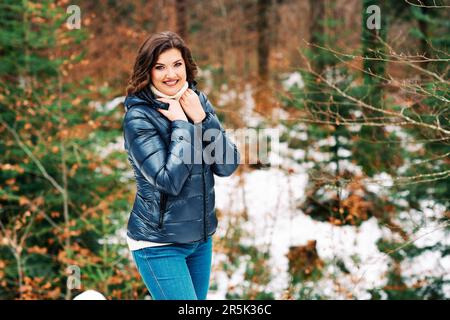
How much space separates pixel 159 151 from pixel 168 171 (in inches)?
4.8

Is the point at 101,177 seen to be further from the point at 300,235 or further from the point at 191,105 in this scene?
the point at 191,105

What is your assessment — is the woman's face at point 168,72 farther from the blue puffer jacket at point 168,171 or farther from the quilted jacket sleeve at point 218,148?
the quilted jacket sleeve at point 218,148

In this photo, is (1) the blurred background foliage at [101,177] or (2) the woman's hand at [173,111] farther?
(1) the blurred background foliage at [101,177]

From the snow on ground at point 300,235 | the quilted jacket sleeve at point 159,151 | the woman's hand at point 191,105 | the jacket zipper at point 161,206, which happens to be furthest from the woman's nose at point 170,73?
the snow on ground at point 300,235

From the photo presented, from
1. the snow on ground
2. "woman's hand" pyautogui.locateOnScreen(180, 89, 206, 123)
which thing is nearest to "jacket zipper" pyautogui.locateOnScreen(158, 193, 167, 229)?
"woman's hand" pyautogui.locateOnScreen(180, 89, 206, 123)

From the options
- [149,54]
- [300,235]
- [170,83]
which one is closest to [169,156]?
[170,83]

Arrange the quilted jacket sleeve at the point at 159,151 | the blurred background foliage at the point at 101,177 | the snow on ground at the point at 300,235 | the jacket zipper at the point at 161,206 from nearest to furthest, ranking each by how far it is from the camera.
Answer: the quilted jacket sleeve at the point at 159,151 → the jacket zipper at the point at 161,206 → the snow on ground at the point at 300,235 → the blurred background foliage at the point at 101,177

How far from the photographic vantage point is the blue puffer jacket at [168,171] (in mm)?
2475

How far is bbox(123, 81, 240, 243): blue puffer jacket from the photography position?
2475mm

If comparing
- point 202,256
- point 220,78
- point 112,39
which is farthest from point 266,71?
point 202,256

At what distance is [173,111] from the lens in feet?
8.50

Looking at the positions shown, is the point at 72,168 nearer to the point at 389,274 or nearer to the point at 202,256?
the point at 389,274

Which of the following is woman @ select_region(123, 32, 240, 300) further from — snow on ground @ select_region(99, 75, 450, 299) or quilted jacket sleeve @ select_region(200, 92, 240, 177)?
snow on ground @ select_region(99, 75, 450, 299)

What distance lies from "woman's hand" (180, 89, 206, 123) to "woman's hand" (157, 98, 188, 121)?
0.04m
